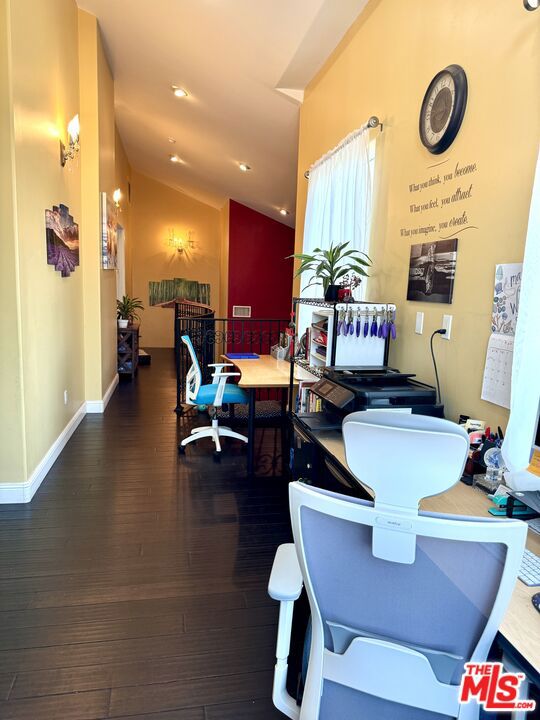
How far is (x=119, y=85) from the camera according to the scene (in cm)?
622

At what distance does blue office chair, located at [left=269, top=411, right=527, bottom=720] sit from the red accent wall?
8.50 m

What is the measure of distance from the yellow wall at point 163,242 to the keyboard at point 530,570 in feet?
33.2

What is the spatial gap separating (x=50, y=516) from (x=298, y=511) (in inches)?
93.7

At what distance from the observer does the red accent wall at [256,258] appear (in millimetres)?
9234

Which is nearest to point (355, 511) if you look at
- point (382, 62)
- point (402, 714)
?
point (402, 714)

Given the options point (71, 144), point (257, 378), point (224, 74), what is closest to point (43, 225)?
point (71, 144)

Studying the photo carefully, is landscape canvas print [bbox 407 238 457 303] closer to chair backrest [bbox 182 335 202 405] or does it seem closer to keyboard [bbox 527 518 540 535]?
keyboard [bbox 527 518 540 535]

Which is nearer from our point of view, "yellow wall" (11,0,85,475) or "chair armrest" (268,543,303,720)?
"chair armrest" (268,543,303,720)

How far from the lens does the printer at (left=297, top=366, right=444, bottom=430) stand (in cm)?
202

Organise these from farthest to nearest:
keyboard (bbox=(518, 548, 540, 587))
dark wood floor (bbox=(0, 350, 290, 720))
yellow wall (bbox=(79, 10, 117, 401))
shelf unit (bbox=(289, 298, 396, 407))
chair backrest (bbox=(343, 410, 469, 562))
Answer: yellow wall (bbox=(79, 10, 117, 401)) < shelf unit (bbox=(289, 298, 396, 407)) < dark wood floor (bbox=(0, 350, 290, 720)) < keyboard (bbox=(518, 548, 540, 587)) < chair backrest (bbox=(343, 410, 469, 562))

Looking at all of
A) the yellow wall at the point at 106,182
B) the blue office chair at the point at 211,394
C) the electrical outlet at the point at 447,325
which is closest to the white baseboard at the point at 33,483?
the blue office chair at the point at 211,394

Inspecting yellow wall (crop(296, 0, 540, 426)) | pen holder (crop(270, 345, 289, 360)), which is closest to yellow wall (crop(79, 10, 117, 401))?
pen holder (crop(270, 345, 289, 360))

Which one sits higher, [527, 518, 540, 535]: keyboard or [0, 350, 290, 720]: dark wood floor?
[527, 518, 540, 535]: keyboard

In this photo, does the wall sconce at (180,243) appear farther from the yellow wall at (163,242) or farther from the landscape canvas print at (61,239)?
the landscape canvas print at (61,239)
